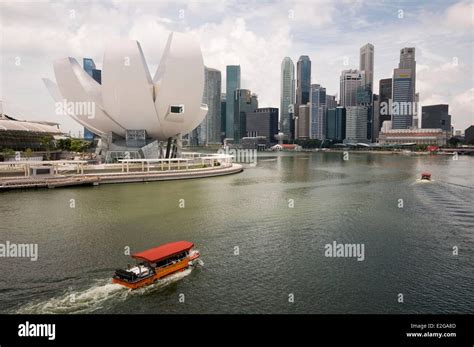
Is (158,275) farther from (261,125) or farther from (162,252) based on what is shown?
(261,125)

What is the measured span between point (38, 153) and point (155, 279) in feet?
148

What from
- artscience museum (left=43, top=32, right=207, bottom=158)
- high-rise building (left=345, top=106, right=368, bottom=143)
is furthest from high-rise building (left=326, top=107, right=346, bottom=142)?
artscience museum (left=43, top=32, right=207, bottom=158)

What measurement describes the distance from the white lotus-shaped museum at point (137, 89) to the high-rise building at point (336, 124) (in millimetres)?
145599

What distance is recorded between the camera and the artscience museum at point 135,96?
36.7 meters

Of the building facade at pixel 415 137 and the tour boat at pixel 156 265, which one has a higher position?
the building facade at pixel 415 137

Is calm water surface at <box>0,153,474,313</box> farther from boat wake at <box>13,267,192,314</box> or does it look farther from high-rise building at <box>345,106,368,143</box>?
high-rise building at <box>345,106,368,143</box>

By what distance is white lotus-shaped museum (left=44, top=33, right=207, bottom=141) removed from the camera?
36.6 m
